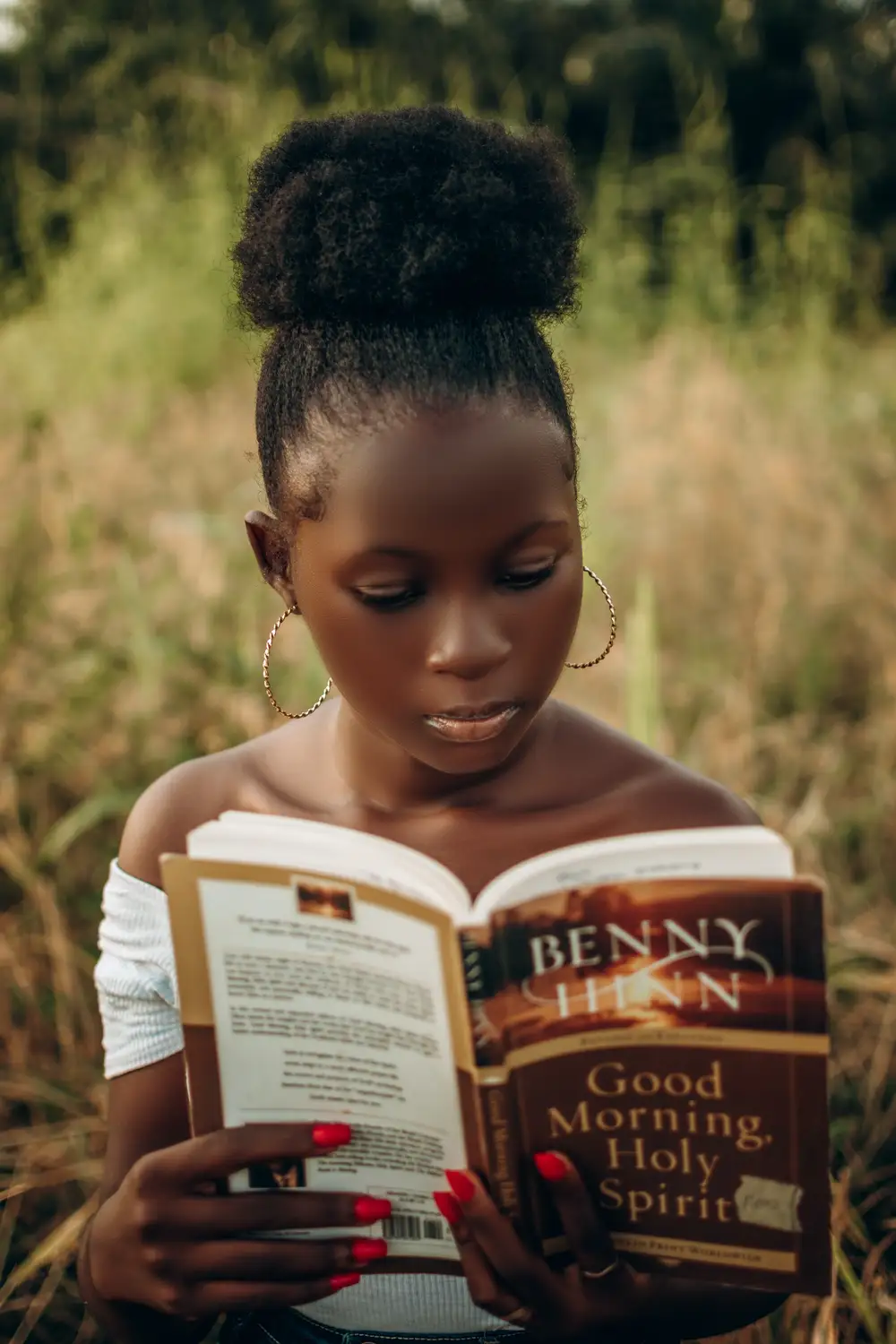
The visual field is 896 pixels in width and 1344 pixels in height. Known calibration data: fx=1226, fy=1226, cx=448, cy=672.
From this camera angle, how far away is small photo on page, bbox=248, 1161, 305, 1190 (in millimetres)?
1001

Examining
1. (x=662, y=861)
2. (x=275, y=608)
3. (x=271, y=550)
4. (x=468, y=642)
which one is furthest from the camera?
(x=275, y=608)

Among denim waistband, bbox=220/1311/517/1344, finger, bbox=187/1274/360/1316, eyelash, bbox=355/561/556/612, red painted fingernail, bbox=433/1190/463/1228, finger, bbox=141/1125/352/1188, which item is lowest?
denim waistband, bbox=220/1311/517/1344

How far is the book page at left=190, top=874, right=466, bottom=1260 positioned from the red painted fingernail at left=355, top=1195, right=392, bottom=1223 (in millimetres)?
11

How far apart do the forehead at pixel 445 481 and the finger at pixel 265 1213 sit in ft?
1.75

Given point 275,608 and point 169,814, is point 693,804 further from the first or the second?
point 275,608

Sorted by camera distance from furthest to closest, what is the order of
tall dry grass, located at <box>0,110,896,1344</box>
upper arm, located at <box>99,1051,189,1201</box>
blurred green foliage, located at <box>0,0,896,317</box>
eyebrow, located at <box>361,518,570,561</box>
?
blurred green foliage, located at <box>0,0,896,317</box>
tall dry grass, located at <box>0,110,896,1344</box>
upper arm, located at <box>99,1051,189,1201</box>
eyebrow, located at <box>361,518,570,561</box>

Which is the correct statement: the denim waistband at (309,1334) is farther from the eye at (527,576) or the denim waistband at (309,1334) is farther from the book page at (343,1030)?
the eye at (527,576)

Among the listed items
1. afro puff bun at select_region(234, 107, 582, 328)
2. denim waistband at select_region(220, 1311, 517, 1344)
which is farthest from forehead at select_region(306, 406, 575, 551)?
denim waistband at select_region(220, 1311, 517, 1344)

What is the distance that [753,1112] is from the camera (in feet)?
2.89

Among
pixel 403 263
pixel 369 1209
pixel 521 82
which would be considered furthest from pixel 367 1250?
pixel 521 82

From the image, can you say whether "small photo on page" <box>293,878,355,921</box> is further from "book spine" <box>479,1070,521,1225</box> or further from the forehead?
the forehead

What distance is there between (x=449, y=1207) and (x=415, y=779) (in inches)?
15.5

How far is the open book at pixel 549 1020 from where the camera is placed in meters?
Result: 0.84

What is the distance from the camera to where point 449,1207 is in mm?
952
